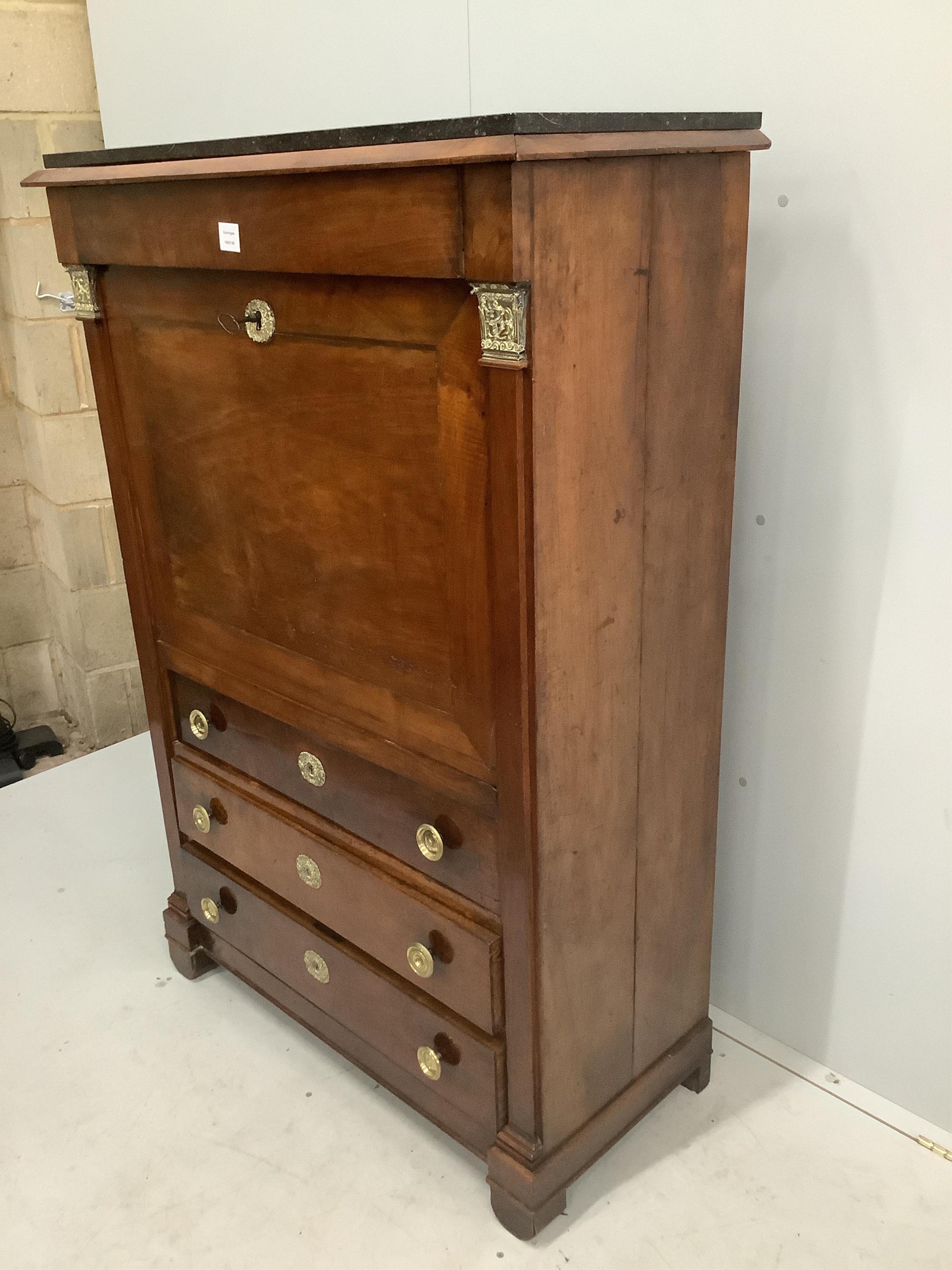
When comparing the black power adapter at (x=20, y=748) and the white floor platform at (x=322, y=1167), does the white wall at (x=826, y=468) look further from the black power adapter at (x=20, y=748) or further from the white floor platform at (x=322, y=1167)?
the black power adapter at (x=20, y=748)

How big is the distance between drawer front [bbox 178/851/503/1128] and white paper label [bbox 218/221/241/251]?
34.9 inches

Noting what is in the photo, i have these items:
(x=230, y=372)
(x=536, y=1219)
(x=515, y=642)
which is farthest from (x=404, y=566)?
(x=536, y=1219)

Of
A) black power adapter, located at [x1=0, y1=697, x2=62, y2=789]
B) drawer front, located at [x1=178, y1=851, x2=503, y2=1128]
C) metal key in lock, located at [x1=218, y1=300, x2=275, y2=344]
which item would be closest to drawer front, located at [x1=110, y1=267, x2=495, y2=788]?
metal key in lock, located at [x1=218, y1=300, x2=275, y2=344]

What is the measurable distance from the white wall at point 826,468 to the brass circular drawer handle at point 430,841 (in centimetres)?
51

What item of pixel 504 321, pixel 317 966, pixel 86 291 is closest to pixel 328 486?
pixel 504 321

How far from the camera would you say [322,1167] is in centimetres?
147

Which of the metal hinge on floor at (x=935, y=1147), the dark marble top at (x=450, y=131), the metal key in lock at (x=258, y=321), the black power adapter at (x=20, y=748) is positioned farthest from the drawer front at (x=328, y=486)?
the black power adapter at (x=20, y=748)

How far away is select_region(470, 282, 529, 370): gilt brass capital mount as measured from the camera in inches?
37.8

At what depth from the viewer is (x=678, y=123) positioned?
1043 millimetres

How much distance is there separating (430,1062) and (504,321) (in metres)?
0.90

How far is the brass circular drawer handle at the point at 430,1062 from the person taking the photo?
1.37 m

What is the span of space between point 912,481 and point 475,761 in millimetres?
601

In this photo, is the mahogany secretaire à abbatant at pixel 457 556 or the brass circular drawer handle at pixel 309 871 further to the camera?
the brass circular drawer handle at pixel 309 871

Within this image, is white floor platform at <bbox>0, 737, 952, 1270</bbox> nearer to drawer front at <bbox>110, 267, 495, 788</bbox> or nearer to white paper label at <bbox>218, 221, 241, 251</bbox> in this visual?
drawer front at <bbox>110, 267, 495, 788</bbox>
